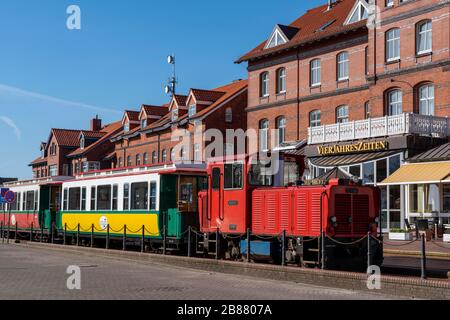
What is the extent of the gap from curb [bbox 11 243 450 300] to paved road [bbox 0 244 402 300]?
28 centimetres

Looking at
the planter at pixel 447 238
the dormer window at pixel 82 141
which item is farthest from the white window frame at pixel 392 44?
the dormer window at pixel 82 141

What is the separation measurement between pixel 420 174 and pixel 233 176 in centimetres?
1323

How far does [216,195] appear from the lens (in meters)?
18.6

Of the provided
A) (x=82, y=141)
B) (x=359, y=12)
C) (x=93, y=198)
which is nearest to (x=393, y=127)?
(x=359, y=12)

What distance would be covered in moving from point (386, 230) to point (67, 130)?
55052 mm

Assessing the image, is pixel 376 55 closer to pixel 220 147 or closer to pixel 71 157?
pixel 220 147

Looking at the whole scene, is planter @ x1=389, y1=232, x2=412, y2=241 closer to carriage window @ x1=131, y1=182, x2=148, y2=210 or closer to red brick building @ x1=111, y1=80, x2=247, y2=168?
carriage window @ x1=131, y1=182, x2=148, y2=210

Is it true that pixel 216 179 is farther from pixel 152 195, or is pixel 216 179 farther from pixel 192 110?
pixel 192 110

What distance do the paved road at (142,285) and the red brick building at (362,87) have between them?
16.1 m

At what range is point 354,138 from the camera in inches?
1309

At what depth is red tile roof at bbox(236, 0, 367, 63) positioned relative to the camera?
38438 mm

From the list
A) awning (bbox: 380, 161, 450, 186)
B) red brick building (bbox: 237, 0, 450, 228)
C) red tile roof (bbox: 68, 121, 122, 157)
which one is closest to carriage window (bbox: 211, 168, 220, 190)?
awning (bbox: 380, 161, 450, 186)

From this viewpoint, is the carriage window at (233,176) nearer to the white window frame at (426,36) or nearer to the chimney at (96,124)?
the white window frame at (426,36)
